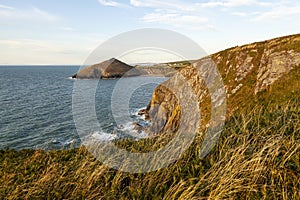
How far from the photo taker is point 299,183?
152 inches

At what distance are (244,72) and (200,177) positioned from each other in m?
20.6

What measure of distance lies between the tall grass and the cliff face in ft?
43.5

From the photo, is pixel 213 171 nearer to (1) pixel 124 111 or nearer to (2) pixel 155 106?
(2) pixel 155 106

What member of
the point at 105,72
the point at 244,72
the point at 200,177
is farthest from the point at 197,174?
the point at 105,72

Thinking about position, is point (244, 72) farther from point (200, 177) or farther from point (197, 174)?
point (200, 177)

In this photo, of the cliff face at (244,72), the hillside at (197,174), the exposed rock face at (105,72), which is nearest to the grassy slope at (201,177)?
the hillside at (197,174)

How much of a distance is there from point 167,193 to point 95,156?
308 centimetres

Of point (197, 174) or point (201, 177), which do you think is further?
point (197, 174)

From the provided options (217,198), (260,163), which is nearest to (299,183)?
(260,163)

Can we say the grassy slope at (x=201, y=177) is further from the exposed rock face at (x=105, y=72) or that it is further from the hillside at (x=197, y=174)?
the exposed rock face at (x=105, y=72)

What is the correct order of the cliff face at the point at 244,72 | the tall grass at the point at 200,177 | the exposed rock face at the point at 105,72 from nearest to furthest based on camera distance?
the tall grass at the point at 200,177 < the cliff face at the point at 244,72 < the exposed rock face at the point at 105,72

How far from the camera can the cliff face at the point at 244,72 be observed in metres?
19.3

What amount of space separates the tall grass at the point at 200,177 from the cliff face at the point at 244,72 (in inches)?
522

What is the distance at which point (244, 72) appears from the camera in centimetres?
2286
